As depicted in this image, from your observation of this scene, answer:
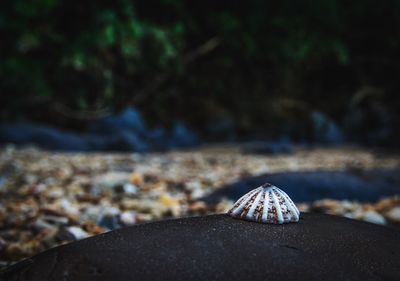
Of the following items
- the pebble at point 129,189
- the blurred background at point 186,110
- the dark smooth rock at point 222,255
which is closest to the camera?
the dark smooth rock at point 222,255

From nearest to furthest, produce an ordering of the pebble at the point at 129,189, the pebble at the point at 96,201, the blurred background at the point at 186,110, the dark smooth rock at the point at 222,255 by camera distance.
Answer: the dark smooth rock at the point at 222,255 → the pebble at the point at 96,201 → the blurred background at the point at 186,110 → the pebble at the point at 129,189

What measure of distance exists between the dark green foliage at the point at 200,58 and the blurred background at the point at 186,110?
0.03 metres

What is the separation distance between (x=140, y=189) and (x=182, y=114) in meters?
7.49

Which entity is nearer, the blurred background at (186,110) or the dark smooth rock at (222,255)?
the dark smooth rock at (222,255)

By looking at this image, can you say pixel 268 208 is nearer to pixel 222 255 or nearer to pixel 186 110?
pixel 222 255

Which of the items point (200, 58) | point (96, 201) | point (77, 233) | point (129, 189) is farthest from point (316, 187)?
→ point (200, 58)

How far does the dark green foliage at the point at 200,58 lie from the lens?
7152mm

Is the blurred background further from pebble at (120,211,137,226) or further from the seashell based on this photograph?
the seashell

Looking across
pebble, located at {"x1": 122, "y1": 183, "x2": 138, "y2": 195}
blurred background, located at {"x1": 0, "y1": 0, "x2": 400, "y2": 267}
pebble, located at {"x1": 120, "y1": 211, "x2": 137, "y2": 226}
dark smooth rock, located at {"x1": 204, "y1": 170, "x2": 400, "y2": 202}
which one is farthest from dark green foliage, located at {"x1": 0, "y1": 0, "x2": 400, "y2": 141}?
pebble, located at {"x1": 120, "y1": 211, "x2": 137, "y2": 226}

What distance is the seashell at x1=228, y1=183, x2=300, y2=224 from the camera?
131 centimetres

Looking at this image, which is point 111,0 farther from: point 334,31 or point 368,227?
point 368,227

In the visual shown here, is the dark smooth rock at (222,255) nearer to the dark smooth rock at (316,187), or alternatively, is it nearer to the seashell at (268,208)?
the seashell at (268,208)

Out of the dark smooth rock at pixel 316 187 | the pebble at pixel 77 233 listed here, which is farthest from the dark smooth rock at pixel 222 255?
the dark smooth rock at pixel 316 187

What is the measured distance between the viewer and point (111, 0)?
7043 millimetres
